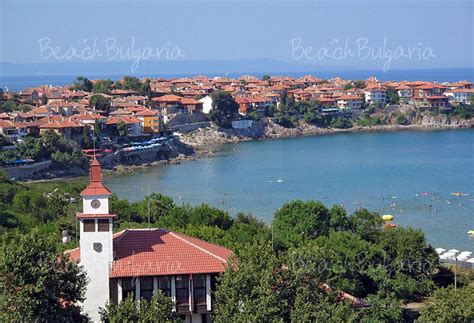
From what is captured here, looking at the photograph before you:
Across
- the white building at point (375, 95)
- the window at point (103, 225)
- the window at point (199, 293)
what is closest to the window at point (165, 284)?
the window at point (199, 293)

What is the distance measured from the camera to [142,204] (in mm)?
15594

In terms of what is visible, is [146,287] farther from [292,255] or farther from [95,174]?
[292,255]

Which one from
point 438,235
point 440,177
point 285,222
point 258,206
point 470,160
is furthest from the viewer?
point 470,160

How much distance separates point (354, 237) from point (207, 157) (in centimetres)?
2122

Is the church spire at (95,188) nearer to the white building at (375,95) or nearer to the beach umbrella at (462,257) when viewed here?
the beach umbrella at (462,257)

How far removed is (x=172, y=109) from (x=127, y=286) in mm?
31619

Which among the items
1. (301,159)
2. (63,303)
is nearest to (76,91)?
(301,159)

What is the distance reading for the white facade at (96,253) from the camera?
8.98 m

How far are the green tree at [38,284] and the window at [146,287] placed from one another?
0.60 metres

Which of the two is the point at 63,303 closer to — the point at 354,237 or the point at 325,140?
the point at 354,237

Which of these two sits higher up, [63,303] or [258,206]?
[63,303]

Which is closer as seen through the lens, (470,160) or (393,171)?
(393,171)

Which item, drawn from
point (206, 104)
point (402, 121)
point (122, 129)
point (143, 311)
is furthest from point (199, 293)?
point (402, 121)

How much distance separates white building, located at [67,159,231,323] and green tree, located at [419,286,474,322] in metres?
2.06
